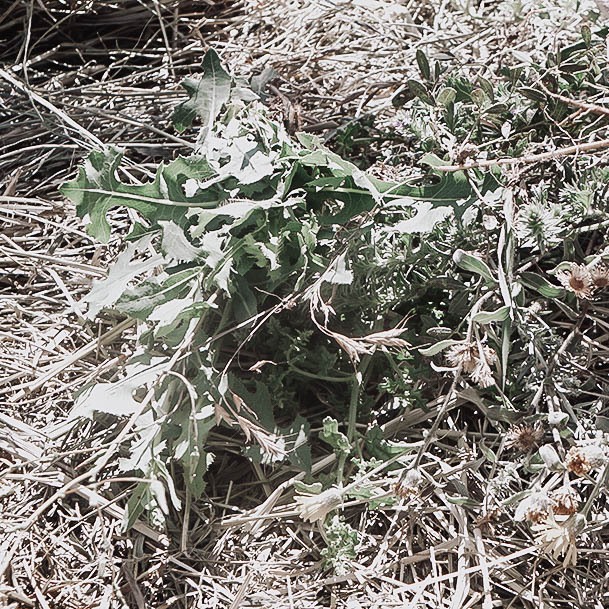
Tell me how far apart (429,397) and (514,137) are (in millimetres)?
482

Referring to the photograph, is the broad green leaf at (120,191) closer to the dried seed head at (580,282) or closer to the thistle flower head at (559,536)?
the dried seed head at (580,282)

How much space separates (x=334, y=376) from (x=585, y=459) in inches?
17.7

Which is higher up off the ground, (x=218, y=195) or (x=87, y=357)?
(x=218, y=195)

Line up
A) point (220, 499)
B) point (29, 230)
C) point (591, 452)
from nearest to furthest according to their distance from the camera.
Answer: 1. point (591, 452)
2. point (220, 499)
3. point (29, 230)

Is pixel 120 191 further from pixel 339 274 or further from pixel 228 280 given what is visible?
pixel 339 274

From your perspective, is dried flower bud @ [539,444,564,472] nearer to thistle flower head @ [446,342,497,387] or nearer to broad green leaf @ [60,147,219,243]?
thistle flower head @ [446,342,497,387]

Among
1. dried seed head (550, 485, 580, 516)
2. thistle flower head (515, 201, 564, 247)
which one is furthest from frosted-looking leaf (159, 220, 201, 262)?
dried seed head (550, 485, 580, 516)

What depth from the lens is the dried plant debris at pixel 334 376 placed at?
1276 mm

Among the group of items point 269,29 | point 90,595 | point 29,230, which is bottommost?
point 90,595

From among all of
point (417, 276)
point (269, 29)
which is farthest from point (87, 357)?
point (269, 29)

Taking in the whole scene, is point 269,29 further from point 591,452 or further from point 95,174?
point 591,452

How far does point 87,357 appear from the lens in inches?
62.7

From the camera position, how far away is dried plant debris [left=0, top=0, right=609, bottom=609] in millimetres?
1276

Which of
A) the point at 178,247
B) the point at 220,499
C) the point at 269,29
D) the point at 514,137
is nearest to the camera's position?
the point at 178,247
